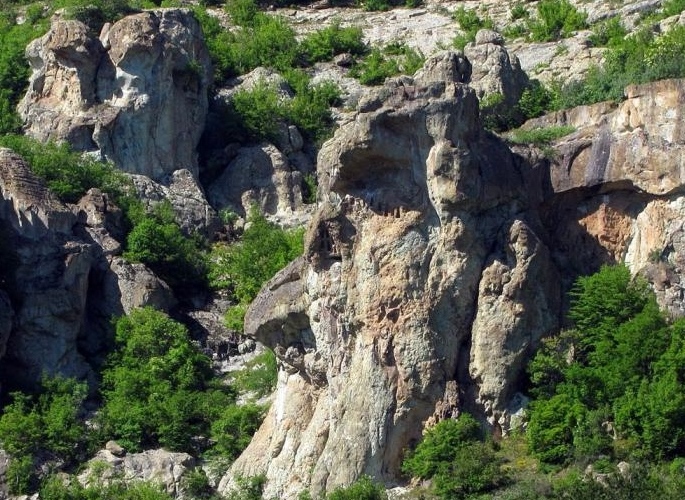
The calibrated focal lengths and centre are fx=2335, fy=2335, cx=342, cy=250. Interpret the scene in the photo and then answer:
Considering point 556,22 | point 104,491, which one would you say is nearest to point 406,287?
point 104,491

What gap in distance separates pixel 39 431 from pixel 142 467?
215cm

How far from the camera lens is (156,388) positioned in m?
45.2

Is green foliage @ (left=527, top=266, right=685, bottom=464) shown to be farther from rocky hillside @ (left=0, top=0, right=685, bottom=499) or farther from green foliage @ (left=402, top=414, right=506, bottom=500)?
green foliage @ (left=402, top=414, right=506, bottom=500)

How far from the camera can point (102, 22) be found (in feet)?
187

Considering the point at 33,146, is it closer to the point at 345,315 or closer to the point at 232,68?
the point at 232,68

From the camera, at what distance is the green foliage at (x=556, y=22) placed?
5941 centimetres

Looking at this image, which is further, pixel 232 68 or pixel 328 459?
pixel 232 68

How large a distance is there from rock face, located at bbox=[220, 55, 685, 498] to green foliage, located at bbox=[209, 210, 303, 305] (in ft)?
20.1

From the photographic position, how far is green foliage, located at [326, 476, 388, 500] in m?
39.0

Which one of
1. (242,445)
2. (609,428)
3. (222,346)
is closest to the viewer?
(609,428)

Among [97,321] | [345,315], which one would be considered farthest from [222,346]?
[345,315]

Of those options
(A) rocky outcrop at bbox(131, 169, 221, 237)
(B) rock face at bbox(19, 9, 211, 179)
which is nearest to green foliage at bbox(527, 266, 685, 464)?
(A) rocky outcrop at bbox(131, 169, 221, 237)

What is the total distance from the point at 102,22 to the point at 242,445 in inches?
673

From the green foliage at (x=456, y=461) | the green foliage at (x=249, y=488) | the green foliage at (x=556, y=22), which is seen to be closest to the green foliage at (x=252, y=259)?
the green foliage at (x=249, y=488)
